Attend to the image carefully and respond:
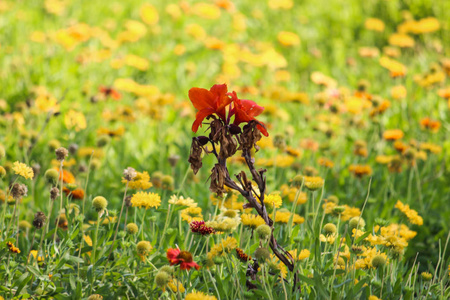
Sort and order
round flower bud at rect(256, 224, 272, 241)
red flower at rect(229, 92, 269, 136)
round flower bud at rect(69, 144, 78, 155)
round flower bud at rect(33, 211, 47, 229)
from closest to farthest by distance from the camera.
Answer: red flower at rect(229, 92, 269, 136), round flower bud at rect(256, 224, 272, 241), round flower bud at rect(33, 211, 47, 229), round flower bud at rect(69, 144, 78, 155)

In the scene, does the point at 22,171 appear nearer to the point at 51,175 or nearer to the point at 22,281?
the point at 51,175

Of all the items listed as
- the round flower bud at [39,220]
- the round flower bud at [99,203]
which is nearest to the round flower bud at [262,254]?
the round flower bud at [99,203]

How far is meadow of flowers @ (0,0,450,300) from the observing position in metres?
1.73

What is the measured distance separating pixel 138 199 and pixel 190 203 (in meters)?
0.22

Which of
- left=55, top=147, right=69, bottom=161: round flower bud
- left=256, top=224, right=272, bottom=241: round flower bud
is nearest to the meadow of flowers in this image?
left=256, top=224, right=272, bottom=241: round flower bud

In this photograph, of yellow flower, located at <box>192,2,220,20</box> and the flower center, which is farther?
yellow flower, located at <box>192,2,220,20</box>

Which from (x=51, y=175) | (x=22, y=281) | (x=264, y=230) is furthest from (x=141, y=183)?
(x=264, y=230)

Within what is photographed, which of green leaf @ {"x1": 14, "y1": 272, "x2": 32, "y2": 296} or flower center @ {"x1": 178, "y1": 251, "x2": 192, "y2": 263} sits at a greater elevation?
flower center @ {"x1": 178, "y1": 251, "x2": 192, "y2": 263}

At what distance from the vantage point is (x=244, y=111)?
4.79 feet

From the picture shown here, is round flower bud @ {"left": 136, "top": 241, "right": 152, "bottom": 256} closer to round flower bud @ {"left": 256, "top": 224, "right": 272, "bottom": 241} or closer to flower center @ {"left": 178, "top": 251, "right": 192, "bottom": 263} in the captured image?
flower center @ {"left": 178, "top": 251, "right": 192, "bottom": 263}

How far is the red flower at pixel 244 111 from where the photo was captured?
4.74 feet

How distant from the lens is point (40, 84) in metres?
4.46

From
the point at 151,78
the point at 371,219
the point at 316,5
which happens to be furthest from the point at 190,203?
the point at 316,5

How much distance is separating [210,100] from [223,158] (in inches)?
6.4
